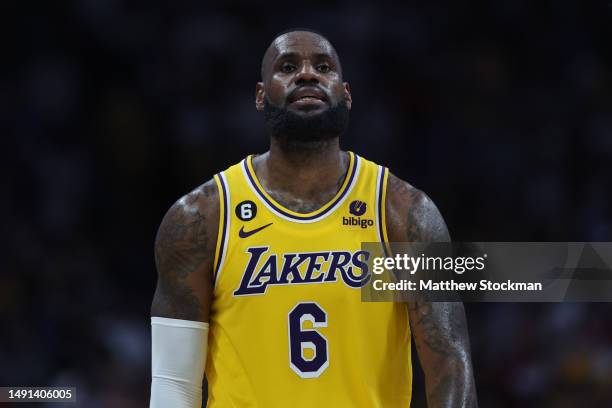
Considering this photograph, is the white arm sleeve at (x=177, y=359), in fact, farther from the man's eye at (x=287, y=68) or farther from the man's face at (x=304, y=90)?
the man's eye at (x=287, y=68)

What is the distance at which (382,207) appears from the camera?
13.9 ft

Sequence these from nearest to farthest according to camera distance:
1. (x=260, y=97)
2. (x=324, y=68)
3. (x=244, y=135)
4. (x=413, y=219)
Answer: (x=413, y=219) < (x=324, y=68) < (x=260, y=97) < (x=244, y=135)

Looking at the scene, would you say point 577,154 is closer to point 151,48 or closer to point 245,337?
point 151,48

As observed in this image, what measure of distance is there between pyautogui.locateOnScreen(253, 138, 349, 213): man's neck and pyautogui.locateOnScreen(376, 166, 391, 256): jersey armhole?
0.15 metres

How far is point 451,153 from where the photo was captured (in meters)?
8.52

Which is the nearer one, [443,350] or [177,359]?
[443,350]

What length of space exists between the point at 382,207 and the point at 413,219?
135mm

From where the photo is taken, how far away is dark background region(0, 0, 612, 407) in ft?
24.8

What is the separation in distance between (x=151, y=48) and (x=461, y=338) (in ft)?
17.7

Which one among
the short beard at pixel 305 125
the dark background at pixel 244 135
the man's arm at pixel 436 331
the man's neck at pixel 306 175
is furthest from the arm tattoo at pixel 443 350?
the dark background at pixel 244 135

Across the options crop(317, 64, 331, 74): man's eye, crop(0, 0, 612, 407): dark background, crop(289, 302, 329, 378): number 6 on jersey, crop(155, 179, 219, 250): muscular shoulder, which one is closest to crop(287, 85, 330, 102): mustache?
crop(317, 64, 331, 74): man's eye

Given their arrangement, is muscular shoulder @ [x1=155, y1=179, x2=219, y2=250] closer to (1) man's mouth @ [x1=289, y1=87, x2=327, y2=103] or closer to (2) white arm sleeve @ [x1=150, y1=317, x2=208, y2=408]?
(2) white arm sleeve @ [x1=150, y1=317, x2=208, y2=408]

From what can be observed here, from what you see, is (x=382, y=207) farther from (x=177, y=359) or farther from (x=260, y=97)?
(x=177, y=359)

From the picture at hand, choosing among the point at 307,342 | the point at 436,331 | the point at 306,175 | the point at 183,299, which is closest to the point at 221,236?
the point at 183,299
